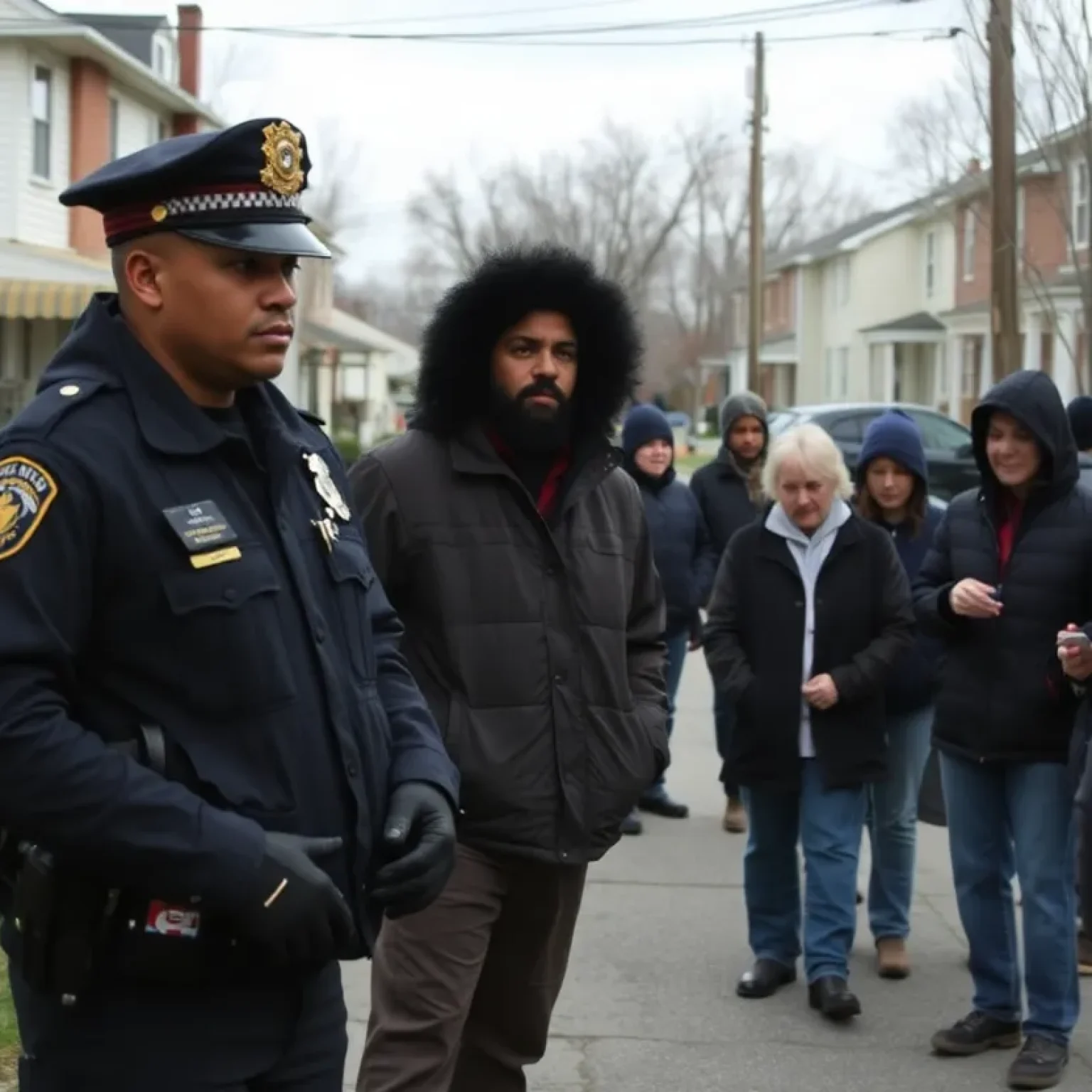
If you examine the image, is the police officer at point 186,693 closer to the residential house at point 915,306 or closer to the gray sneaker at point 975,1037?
the gray sneaker at point 975,1037

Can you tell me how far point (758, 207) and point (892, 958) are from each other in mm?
35902

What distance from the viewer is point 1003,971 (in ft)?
18.9

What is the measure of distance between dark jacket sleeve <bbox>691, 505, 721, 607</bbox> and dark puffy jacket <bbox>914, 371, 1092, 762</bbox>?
3429 millimetres

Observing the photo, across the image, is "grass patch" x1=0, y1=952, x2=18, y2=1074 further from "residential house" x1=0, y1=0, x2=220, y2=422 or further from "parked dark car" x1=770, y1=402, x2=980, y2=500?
"parked dark car" x1=770, y1=402, x2=980, y2=500

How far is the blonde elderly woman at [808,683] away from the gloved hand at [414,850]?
131 inches

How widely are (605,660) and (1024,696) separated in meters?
1.72

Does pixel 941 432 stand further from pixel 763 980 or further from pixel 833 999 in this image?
pixel 833 999

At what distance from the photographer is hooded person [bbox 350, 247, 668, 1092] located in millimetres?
4180

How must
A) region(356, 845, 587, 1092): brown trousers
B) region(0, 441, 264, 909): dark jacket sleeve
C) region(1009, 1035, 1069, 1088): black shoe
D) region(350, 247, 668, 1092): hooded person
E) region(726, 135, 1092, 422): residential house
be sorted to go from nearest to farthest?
region(0, 441, 264, 909): dark jacket sleeve → region(356, 845, 587, 1092): brown trousers → region(350, 247, 668, 1092): hooded person → region(1009, 1035, 1069, 1088): black shoe → region(726, 135, 1092, 422): residential house

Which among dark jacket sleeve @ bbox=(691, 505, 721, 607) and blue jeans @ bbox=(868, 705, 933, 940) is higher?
dark jacket sleeve @ bbox=(691, 505, 721, 607)

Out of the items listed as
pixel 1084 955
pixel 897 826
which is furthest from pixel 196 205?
pixel 1084 955

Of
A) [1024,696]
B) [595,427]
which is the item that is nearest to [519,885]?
[595,427]

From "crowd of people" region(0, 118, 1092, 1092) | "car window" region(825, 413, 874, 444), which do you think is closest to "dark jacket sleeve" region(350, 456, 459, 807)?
"crowd of people" region(0, 118, 1092, 1092)

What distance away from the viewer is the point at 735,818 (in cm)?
878
